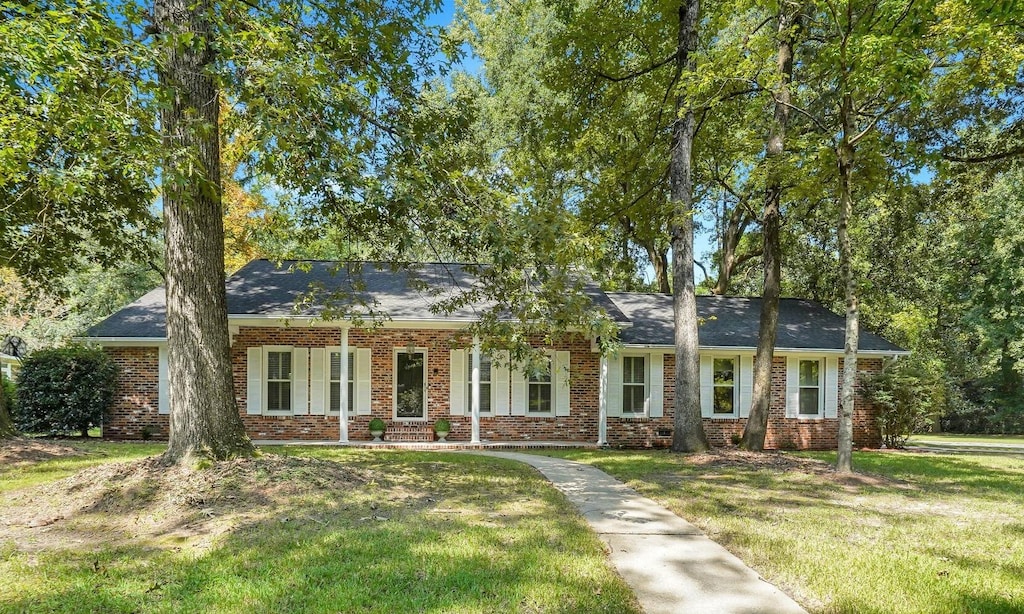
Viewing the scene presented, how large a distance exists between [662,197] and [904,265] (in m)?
16.7

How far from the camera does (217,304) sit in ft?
23.7

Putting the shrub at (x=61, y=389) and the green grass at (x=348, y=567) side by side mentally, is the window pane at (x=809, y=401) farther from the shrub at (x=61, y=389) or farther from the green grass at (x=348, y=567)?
the shrub at (x=61, y=389)

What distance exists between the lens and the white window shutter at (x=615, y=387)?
15.4 m

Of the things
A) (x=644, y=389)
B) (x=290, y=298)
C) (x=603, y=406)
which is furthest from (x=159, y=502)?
(x=644, y=389)

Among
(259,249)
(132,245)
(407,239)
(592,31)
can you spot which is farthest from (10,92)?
(259,249)

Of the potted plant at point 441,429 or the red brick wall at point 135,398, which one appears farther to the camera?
the potted plant at point 441,429

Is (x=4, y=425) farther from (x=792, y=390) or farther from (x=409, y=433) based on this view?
(x=792, y=390)

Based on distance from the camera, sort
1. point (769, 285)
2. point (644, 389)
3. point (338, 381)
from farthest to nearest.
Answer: point (644, 389) < point (338, 381) < point (769, 285)

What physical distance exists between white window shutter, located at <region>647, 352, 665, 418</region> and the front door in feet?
18.6

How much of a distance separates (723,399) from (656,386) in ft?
6.31

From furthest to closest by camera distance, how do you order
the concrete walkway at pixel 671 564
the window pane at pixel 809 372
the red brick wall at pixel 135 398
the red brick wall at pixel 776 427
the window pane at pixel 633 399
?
the window pane at pixel 809 372 < the window pane at pixel 633 399 < the red brick wall at pixel 776 427 < the red brick wall at pixel 135 398 < the concrete walkway at pixel 671 564

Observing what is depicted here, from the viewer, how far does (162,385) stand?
47.1ft

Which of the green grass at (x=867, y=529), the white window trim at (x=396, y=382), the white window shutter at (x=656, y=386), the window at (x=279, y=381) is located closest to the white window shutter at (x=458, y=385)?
the white window trim at (x=396, y=382)

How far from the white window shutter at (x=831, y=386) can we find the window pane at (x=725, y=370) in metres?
2.58
